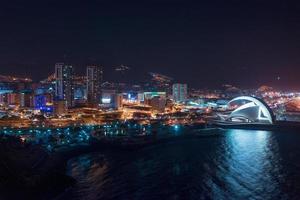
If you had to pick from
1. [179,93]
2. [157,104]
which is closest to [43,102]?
[157,104]

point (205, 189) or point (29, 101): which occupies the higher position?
point (29, 101)

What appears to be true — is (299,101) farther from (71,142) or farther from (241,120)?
(71,142)

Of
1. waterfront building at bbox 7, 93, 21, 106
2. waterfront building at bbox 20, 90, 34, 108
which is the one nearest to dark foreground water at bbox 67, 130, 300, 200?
waterfront building at bbox 20, 90, 34, 108

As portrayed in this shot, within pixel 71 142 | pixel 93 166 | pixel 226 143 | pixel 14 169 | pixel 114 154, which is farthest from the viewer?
pixel 226 143

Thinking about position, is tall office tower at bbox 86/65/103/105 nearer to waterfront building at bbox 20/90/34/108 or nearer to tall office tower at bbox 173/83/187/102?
waterfront building at bbox 20/90/34/108

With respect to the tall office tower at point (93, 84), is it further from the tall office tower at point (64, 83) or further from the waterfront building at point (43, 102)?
the waterfront building at point (43, 102)

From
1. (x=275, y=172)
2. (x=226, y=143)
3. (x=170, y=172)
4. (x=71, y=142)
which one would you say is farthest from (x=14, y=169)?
(x=226, y=143)

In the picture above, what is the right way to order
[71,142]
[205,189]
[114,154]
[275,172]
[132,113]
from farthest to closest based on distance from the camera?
[132,113], [71,142], [114,154], [275,172], [205,189]

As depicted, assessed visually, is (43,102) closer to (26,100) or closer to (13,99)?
(26,100)
